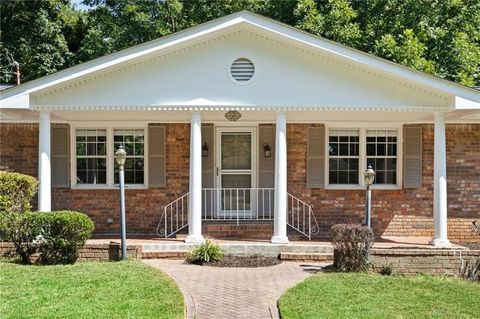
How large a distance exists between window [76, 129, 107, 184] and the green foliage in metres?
3.57

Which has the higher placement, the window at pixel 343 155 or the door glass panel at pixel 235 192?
the window at pixel 343 155

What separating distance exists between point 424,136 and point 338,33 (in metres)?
7.67

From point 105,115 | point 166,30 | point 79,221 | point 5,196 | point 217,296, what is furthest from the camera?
point 166,30

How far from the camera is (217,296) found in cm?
726

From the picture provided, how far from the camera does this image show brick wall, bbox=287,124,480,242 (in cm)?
1272

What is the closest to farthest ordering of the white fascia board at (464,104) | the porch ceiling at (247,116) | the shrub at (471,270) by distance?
1. the shrub at (471,270)
2. the white fascia board at (464,104)
3. the porch ceiling at (247,116)

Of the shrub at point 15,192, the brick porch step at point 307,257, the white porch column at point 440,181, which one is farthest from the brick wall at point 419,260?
the shrub at point 15,192

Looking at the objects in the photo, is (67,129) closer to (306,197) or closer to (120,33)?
(306,197)

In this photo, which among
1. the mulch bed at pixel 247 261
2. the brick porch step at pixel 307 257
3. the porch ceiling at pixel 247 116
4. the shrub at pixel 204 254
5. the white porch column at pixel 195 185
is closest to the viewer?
the mulch bed at pixel 247 261

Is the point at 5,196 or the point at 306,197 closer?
the point at 5,196

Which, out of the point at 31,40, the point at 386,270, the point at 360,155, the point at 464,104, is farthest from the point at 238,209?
the point at 31,40

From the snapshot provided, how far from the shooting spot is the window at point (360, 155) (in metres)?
13.0

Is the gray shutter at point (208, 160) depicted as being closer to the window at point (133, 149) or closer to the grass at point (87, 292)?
the window at point (133, 149)

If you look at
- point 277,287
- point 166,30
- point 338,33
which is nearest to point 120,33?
point 166,30
